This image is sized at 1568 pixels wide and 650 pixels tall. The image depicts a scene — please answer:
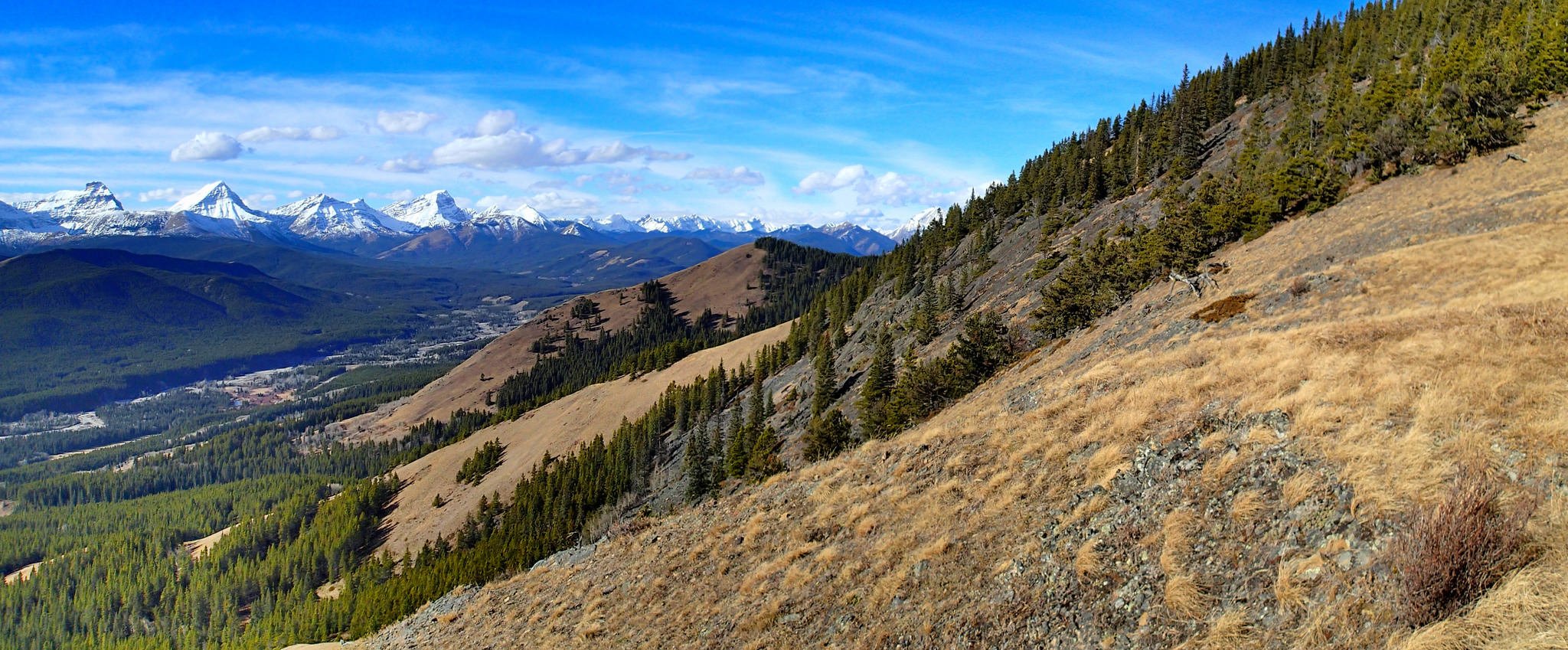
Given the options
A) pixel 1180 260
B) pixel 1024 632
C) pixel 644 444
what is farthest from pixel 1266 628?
pixel 644 444

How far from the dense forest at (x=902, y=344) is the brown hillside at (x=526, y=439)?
696 centimetres

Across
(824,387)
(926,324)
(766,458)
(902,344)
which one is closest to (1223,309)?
(766,458)

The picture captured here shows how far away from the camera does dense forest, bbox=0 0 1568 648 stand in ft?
192

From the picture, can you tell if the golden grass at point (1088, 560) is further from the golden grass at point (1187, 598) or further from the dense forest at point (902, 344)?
the dense forest at point (902, 344)

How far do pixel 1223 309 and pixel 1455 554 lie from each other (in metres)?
32.7

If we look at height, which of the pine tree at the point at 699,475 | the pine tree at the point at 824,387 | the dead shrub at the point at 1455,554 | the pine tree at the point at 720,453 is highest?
the dead shrub at the point at 1455,554

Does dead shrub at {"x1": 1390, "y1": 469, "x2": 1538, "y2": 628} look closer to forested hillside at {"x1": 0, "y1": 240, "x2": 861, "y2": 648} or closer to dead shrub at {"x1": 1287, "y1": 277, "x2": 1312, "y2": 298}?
dead shrub at {"x1": 1287, "y1": 277, "x2": 1312, "y2": 298}

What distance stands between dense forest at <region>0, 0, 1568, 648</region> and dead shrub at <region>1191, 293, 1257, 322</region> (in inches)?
657

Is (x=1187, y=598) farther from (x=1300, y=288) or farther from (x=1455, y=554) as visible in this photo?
(x=1300, y=288)

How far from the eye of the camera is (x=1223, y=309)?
3688 centimetres

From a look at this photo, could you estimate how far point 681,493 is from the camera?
78875 mm

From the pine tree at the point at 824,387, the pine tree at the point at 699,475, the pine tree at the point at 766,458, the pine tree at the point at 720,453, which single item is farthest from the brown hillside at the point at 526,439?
the pine tree at the point at 766,458

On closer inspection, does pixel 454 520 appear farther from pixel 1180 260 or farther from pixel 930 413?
pixel 1180 260

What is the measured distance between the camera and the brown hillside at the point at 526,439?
126688 mm
